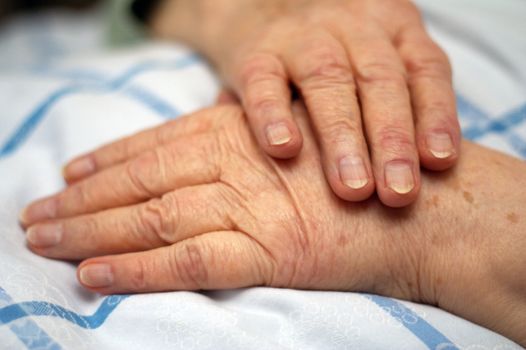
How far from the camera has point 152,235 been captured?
24.5 inches

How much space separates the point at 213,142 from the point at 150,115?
204 mm

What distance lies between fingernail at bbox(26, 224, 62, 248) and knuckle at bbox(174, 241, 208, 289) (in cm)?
17

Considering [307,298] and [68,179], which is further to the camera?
[68,179]

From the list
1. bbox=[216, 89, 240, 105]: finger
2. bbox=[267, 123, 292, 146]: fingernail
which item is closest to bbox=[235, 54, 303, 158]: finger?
bbox=[267, 123, 292, 146]: fingernail

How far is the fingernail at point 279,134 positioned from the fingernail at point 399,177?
0.38 ft

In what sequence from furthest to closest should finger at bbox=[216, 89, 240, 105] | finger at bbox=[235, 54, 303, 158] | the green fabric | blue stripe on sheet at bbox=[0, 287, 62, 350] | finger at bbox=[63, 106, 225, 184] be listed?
1. the green fabric
2. finger at bbox=[216, 89, 240, 105]
3. finger at bbox=[63, 106, 225, 184]
4. finger at bbox=[235, 54, 303, 158]
5. blue stripe on sheet at bbox=[0, 287, 62, 350]

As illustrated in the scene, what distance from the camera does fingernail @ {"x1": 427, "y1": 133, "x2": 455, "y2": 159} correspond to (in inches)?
23.0

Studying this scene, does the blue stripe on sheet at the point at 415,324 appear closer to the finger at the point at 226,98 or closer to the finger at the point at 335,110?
the finger at the point at 335,110

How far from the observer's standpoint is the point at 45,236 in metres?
0.64

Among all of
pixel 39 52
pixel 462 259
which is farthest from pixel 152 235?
pixel 39 52

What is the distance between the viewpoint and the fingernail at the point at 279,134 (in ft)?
1.97

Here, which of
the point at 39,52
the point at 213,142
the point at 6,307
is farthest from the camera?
the point at 39,52

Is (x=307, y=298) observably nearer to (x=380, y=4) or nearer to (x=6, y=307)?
(x=6, y=307)

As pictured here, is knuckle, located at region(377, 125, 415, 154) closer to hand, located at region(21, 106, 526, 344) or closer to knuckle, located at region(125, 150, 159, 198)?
hand, located at region(21, 106, 526, 344)
